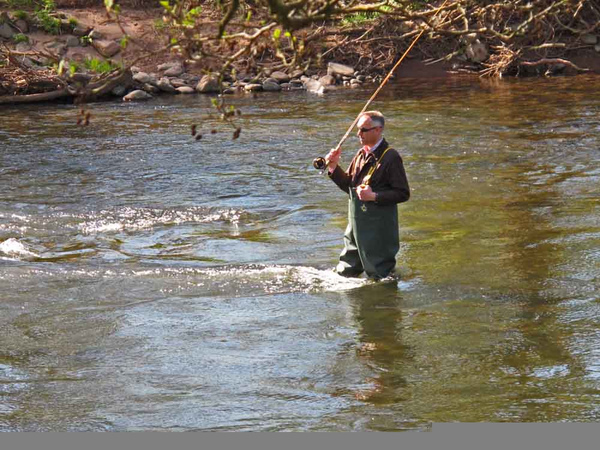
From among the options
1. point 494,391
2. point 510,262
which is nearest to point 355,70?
point 510,262

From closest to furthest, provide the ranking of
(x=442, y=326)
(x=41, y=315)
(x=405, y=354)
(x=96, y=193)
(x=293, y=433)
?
(x=293, y=433)
(x=405, y=354)
(x=442, y=326)
(x=41, y=315)
(x=96, y=193)

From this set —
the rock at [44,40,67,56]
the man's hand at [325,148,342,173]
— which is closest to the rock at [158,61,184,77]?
the rock at [44,40,67,56]

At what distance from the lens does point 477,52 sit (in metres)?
27.0

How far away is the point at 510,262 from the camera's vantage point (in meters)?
9.98

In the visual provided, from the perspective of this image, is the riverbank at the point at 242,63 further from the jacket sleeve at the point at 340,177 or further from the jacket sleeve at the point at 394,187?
the jacket sleeve at the point at 394,187

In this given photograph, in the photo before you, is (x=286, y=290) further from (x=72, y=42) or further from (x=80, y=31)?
(x=80, y=31)

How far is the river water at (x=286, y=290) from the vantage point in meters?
6.65

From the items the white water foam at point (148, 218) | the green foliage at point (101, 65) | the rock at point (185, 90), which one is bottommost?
the rock at point (185, 90)

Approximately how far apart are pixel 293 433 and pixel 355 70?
22.0m

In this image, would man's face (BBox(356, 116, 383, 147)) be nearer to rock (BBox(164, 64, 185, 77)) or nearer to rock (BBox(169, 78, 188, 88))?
rock (BBox(169, 78, 188, 88))

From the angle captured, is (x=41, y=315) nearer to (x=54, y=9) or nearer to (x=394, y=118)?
(x=394, y=118)

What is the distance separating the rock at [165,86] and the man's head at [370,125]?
671 inches

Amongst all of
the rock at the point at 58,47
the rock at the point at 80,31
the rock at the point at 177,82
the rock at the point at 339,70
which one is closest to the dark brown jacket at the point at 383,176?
the rock at the point at 177,82

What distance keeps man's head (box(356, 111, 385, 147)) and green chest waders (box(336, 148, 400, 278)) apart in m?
0.26
